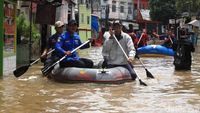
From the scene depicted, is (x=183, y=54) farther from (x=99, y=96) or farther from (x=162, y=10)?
(x=162, y=10)

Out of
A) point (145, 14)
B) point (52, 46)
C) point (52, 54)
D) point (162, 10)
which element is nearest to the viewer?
point (52, 54)

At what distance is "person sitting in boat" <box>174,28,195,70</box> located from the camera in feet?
53.6

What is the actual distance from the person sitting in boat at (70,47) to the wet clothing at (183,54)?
4591 mm

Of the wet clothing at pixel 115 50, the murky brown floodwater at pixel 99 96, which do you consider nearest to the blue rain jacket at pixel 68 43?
the wet clothing at pixel 115 50

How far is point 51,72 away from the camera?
505 inches

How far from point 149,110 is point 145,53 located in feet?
53.9

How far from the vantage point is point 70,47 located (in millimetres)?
12758

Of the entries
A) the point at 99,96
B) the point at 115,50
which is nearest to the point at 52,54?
the point at 115,50

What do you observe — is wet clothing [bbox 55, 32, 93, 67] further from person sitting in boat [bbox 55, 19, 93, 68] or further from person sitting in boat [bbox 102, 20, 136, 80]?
person sitting in boat [bbox 102, 20, 136, 80]

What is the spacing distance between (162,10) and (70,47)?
67002 millimetres

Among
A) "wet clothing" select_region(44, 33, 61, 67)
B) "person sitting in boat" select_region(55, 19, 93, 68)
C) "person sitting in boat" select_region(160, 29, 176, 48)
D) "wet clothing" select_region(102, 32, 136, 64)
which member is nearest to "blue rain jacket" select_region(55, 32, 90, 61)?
"person sitting in boat" select_region(55, 19, 93, 68)

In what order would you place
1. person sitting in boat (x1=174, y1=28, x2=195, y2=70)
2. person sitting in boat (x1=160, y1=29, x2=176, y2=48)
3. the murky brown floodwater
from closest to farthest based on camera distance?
the murky brown floodwater, person sitting in boat (x1=174, y1=28, x2=195, y2=70), person sitting in boat (x1=160, y1=29, x2=176, y2=48)

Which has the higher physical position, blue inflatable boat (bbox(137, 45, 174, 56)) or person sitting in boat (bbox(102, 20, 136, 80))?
person sitting in boat (bbox(102, 20, 136, 80))

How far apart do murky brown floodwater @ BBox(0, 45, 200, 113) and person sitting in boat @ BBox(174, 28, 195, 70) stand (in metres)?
2.60
